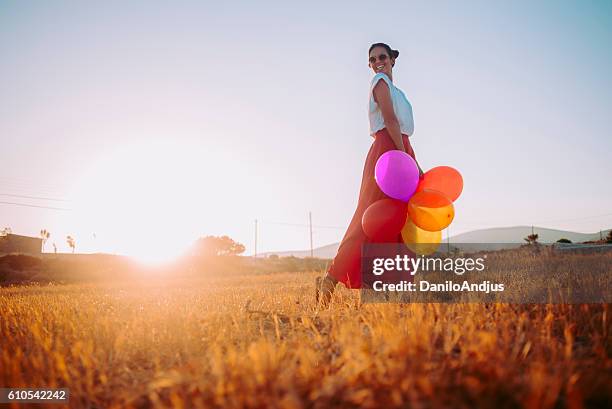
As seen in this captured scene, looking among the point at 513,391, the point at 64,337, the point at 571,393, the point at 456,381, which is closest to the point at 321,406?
the point at 456,381

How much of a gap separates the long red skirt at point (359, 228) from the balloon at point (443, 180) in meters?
0.42

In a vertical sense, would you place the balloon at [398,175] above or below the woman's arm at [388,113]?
below

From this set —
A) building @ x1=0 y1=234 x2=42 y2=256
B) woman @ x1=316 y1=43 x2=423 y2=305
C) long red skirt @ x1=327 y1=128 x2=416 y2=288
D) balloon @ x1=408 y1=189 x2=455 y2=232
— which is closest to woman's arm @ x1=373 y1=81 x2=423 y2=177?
woman @ x1=316 y1=43 x2=423 y2=305

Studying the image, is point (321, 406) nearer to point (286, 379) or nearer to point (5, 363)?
point (286, 379)

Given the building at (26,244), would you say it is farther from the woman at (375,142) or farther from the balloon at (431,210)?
the balloon at (431,210)

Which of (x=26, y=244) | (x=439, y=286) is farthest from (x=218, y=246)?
(x=439, y=286)

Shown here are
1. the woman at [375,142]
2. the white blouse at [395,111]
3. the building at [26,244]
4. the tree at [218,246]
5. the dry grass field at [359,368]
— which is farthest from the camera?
the tree at [218,246]

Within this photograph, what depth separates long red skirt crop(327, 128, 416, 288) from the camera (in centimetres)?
391

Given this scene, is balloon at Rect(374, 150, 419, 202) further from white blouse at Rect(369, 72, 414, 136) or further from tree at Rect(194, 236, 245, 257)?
tree at Rect(194, 236, 245, 257)

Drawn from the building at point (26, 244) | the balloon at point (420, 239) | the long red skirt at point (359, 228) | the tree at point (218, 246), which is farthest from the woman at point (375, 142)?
the tree at point (218, 246)

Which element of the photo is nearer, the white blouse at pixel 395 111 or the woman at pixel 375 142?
the woman at pixel 375 142

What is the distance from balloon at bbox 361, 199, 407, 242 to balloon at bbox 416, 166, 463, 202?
0.32m

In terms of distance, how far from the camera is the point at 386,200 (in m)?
3.78

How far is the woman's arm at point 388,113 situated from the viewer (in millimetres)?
3928
